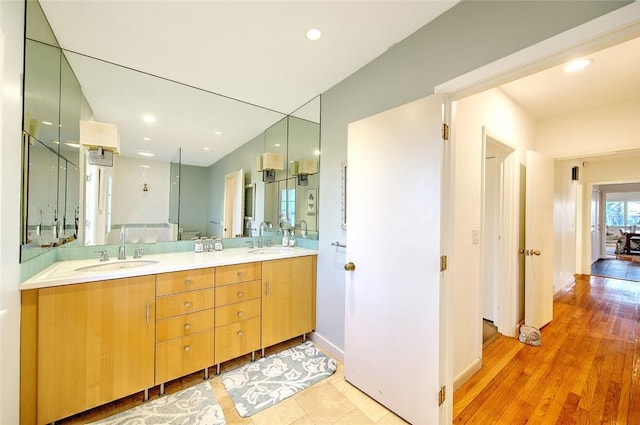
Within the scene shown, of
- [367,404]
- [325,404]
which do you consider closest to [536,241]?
[367,404]

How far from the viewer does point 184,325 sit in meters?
1.75

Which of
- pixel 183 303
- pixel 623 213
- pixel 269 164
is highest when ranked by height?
pixel 269 164

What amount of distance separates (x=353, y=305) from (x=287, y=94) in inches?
79.7

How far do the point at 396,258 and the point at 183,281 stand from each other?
4.84 ft

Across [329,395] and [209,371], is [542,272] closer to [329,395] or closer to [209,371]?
[329,395]

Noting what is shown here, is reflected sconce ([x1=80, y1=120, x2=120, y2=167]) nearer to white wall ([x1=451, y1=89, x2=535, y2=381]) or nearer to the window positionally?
white wall ([x1=451, y1=89, x2=535, y2=381])

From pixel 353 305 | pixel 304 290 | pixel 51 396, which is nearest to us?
pixel 51 396

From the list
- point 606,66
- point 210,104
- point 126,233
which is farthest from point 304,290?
point 606,66

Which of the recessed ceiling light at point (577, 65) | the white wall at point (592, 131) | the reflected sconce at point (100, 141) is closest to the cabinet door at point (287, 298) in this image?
the reflected sconce at point (100, 141)

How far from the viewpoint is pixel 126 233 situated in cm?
204

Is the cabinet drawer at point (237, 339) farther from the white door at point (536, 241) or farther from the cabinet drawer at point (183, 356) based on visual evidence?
the white door at point (536, 241)

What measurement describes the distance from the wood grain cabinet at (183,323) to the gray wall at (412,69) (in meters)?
1.02

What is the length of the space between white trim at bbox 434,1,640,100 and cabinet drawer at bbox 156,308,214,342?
222 centimetres

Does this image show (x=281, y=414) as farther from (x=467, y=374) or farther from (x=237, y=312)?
(x=467, y=374)
